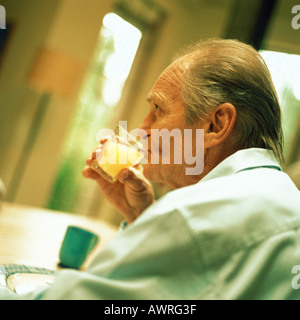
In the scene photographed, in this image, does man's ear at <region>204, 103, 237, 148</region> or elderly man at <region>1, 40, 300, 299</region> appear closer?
elderly man at <region>1, 40, 300, 299</region>

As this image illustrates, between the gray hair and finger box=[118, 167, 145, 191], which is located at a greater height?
the gray hair

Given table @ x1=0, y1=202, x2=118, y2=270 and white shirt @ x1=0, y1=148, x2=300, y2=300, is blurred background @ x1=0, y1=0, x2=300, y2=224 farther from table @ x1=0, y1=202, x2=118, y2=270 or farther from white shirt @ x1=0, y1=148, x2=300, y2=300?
white shirt @ x1=0, y1=148, x2=300, y2=300

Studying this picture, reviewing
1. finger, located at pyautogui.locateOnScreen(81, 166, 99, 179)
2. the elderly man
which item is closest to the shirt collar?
the elderly man

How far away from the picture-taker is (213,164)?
1045 mm

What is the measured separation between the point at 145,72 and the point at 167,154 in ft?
12.8

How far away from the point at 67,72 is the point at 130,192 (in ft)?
8.71

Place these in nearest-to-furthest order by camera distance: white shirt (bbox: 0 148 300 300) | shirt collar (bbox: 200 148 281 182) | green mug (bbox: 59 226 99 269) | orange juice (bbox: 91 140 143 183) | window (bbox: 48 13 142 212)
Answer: white shirt (bbox: 0 148 300 300), shirt collar (bbox: 200 148 281 182), green mug (bbox: 59 226 99 269), orange juice (bbox: 91 140 143 183), window (bbox: 48 13 142 212)

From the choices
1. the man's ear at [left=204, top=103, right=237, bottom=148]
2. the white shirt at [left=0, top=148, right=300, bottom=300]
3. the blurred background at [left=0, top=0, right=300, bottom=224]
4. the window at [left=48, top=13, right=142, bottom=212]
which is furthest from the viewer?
the window at [left=48, top=13, right=142, bottom=212]

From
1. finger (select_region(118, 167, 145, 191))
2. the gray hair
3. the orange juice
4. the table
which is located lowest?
the table

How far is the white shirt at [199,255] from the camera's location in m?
0.57

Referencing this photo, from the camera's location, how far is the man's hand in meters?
1.55

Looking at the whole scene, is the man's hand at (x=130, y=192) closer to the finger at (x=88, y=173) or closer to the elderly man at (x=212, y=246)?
the finger at (x=88, y=173)

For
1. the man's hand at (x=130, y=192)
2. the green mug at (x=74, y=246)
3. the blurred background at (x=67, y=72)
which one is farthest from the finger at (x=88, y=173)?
the blurred background at (x=67, y=72)
